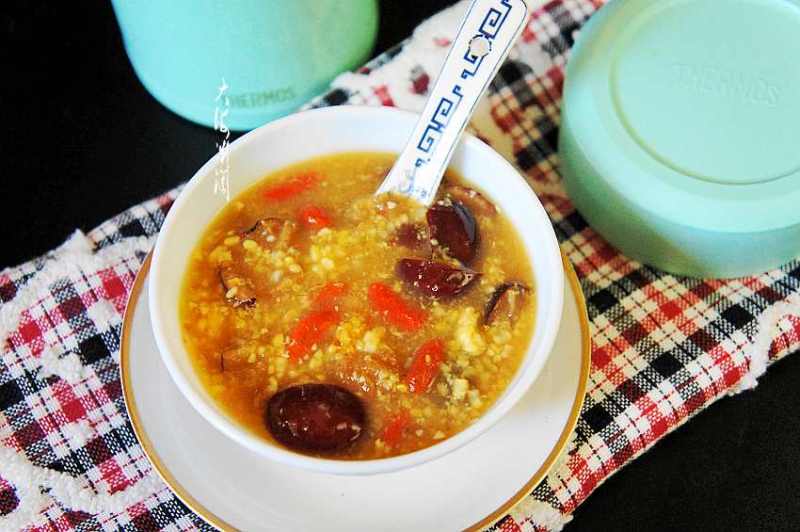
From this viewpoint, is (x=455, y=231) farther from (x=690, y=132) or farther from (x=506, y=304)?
(x=690, y=132)

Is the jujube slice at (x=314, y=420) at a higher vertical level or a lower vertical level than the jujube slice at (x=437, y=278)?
lower

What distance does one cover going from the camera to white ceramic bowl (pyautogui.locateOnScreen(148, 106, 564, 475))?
0.94 metres

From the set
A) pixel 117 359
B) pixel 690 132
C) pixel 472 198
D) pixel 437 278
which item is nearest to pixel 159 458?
pixel 117 359

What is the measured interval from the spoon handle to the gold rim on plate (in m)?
0.23

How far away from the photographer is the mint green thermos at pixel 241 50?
1.21 m

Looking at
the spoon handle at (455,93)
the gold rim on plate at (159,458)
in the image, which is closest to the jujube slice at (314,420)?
the gold rim on plate at (159,458)

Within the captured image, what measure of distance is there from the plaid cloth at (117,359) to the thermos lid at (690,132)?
0.18 ft

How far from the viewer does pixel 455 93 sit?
1.14 metres

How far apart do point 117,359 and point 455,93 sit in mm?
570

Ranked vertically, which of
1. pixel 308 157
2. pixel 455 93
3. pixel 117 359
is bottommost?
pixel 117 359

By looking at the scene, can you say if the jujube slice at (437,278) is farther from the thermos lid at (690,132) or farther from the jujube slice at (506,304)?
the thermos lid at (690,132)

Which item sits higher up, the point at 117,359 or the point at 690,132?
the point at 690,132

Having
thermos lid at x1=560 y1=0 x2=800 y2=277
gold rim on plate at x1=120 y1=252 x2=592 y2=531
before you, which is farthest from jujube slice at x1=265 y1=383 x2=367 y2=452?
thermos lid at x1=560 y1=0 x2=800 y2=277

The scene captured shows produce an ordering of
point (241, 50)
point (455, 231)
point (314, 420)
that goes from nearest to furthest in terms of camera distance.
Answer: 1. point (314, 420)
2. point (455, 231)
3. point (241, 50)
